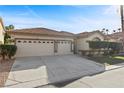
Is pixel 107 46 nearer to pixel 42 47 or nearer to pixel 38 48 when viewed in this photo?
pixel 42 47

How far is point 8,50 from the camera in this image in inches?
523

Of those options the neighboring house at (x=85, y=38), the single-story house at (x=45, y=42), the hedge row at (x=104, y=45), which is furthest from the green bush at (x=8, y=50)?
the hedge row at (x=104, y=45)

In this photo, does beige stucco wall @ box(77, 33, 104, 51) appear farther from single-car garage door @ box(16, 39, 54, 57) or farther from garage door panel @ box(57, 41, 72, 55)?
single-car garage door @ box(16, 39, 54, 57)

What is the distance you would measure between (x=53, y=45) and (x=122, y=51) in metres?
12.1

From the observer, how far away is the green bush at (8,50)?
1292 cm

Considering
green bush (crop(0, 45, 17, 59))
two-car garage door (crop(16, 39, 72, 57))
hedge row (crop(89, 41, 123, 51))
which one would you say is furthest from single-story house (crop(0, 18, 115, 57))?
green bush (crop(0, 45, 17, 59))

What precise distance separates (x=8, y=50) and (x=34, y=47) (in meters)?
3.37

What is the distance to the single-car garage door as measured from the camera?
49.8ft

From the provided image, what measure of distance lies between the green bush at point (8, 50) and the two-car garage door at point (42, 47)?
1.23 metres

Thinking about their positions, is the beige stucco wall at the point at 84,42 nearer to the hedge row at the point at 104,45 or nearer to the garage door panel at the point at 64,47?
the hedge row at the point at 104,45

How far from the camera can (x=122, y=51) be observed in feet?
73.9
